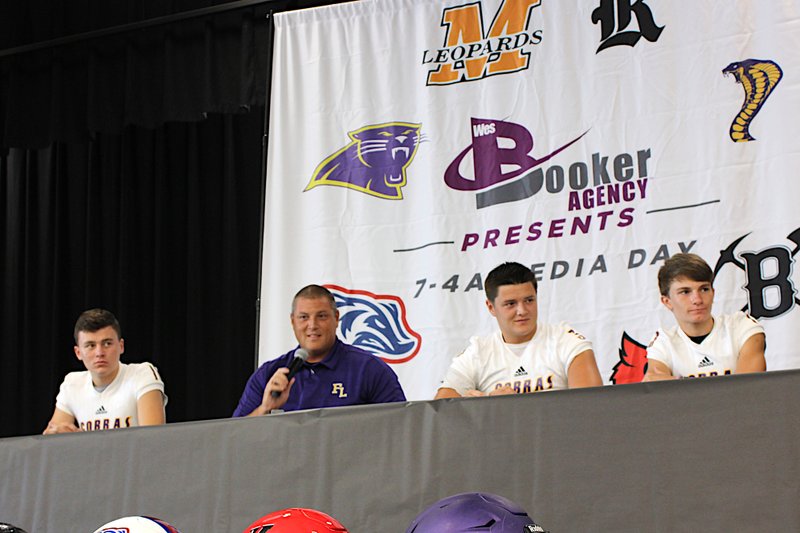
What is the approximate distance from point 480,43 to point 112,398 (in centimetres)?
192

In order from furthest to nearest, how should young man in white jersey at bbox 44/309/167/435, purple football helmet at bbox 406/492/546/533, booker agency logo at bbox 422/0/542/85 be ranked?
booker agency logo at bbox 422/0/542/85, young man in white jersey at bbox 44/309/167/435, purple football helmet at bbox 406/492/546/533

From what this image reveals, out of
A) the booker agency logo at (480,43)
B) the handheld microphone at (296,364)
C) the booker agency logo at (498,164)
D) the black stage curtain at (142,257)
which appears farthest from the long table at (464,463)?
the booker agency logo at (480,43)

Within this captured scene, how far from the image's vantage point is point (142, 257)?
464 centimetres

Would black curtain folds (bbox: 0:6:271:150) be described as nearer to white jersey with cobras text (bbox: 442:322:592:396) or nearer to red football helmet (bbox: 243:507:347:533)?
white jersey with cobras text (bbox: 442:322:592:396)

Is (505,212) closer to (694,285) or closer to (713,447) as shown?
(694,285)

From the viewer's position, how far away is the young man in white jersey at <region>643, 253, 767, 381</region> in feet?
9.55

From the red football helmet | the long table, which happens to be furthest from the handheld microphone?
the red football helmet

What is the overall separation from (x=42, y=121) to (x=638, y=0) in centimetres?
282

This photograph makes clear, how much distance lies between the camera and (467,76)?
398cm

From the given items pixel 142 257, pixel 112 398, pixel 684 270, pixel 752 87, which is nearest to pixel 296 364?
pixel 112 398

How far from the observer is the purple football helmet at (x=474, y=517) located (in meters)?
1.51

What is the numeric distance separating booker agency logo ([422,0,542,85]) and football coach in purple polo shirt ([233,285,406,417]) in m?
1.26

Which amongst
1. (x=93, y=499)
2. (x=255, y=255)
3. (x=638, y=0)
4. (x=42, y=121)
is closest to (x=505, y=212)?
(x=638, y=0)

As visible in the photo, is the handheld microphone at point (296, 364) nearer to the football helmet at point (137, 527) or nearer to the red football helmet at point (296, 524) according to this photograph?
the football helmet at point (137, 527)
